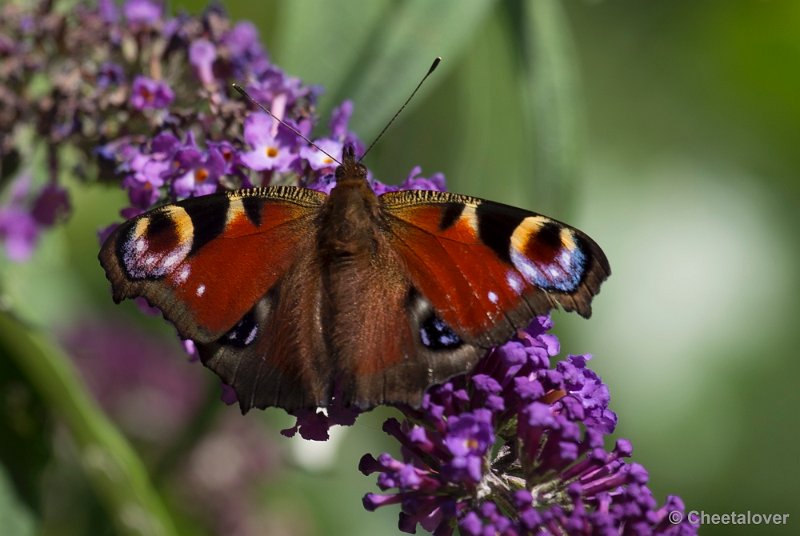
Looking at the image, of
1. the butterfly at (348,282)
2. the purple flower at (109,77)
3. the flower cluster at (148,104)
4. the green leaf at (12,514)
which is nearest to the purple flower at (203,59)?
the flower cluster at (148,104)

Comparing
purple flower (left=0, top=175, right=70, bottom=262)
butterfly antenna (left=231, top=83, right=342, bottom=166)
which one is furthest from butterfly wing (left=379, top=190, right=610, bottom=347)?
purple flower (left=0, top=175, right=70, bottom=262)

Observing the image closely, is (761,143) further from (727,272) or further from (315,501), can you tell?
(315,501)

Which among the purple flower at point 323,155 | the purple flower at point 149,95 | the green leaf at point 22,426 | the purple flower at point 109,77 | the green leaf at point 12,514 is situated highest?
the purple flower at point 323,155

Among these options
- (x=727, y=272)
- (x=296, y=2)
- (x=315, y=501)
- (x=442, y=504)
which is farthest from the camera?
(x=727, y=272)

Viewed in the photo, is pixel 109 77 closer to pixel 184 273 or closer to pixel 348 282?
pixel 184 273

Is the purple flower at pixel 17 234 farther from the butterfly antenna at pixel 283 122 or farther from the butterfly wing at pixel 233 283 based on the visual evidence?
the butterfly wing at pixel 233 283

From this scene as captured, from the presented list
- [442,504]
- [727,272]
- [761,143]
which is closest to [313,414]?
[442,504]
